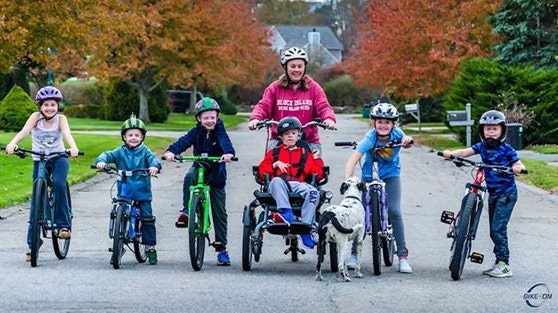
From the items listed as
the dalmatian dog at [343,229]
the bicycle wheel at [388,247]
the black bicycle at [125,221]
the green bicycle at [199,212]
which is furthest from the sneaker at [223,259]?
the bicycle wheel at [388,247]

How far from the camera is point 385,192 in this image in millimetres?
10227

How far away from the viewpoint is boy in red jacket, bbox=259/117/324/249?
983 cm

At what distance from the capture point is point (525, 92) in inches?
1220

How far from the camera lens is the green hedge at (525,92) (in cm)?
3094

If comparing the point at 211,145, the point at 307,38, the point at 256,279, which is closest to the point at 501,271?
the point at 256,279

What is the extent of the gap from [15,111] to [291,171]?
30.8 meters

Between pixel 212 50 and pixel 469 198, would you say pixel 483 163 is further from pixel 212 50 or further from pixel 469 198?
pixel 212 50

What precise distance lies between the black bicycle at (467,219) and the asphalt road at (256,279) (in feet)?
0.59

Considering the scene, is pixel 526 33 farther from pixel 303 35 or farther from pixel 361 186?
pixel 303 35

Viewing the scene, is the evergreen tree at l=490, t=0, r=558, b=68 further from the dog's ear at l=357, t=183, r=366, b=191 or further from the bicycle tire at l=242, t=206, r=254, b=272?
the bicycle tire at l=242, t=206, r=254, b=272

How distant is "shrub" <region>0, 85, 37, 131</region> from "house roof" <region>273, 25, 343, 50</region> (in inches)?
3127

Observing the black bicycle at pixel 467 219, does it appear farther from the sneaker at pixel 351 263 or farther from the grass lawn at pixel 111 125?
the grass lawn at pixel 111 125

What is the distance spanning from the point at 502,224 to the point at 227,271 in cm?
254

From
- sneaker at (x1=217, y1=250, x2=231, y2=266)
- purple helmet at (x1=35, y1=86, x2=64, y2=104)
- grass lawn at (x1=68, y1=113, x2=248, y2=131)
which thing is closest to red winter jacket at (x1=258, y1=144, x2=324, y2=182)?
sneaker at (x1=217, y1=250, x2=231, y2=266)
